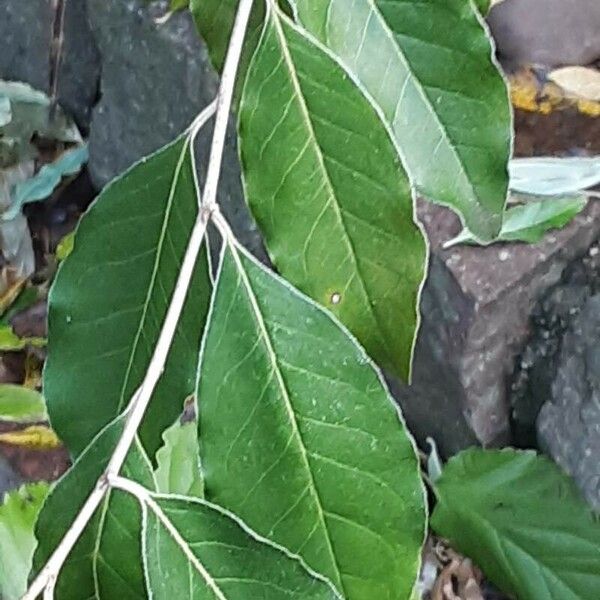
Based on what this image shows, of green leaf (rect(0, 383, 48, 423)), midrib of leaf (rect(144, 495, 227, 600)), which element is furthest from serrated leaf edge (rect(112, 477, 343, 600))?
green leaf (rect(0, 383, 48, 423))

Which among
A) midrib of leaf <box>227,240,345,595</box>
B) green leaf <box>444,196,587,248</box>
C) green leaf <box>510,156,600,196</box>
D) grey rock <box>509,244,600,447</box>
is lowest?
grey rock <box>509,244,600,447</box>

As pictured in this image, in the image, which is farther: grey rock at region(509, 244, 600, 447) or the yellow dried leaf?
the yellow dried leaf

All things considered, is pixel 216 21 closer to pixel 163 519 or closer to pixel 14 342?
pixel 163 519

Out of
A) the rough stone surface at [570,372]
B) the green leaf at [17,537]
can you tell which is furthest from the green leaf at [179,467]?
the rough stone surface at [570,372]

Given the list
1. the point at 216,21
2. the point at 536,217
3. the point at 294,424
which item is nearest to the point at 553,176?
the point at 536,217


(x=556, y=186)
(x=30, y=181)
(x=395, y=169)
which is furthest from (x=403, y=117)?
(x=30, y=181)

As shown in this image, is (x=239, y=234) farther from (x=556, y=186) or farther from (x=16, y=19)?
(x=16, y=19)

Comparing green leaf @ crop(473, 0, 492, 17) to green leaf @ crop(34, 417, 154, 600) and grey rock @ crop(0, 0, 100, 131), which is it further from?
grey rock @ crop(0, 0, 100, 131)
